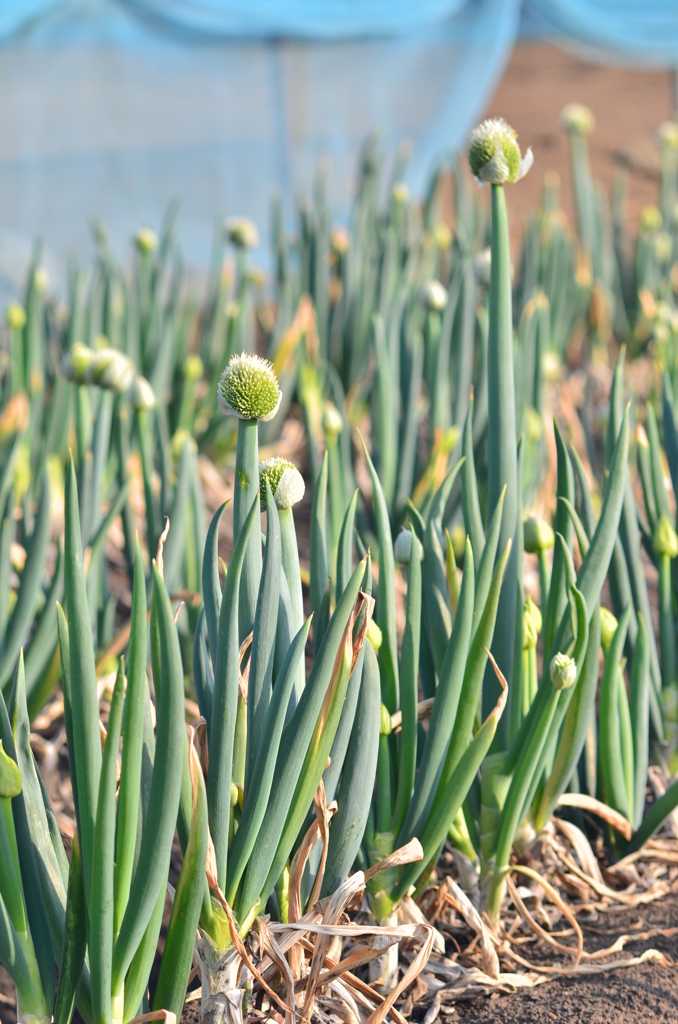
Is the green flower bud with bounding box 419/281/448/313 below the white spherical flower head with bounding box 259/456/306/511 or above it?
above

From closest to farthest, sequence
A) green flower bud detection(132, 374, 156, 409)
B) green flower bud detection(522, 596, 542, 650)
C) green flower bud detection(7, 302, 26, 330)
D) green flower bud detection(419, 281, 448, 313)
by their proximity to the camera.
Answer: green flower bud detection(522, 596, 542, 650)
green flower bud detection(132, 374, 156, 409)
green flower bud detection(419, 281, 448, 313)
green flower bud detection(7, 302, 26, 330)

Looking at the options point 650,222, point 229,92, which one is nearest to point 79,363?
point 650,222

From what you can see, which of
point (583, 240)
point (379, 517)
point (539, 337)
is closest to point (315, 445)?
point (539, 337)

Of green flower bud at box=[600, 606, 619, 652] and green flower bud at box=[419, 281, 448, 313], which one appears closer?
green flower bud at box=[600, 606, 619, 652]

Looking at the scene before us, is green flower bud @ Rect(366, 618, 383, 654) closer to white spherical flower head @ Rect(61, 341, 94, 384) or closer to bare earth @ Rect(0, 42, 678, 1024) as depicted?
bare earth @ Rect(0, 42, 678, 1024)

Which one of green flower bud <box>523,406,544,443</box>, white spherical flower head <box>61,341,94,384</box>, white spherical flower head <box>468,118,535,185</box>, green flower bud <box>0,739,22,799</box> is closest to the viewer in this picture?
green flower bud <box>0,739,22,799</box>

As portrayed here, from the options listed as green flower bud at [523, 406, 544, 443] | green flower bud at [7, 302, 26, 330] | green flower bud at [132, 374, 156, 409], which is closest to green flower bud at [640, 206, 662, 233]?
green flower bud at [523, 406, 544, 443]

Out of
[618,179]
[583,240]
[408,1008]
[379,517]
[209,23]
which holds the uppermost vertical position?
[209,23]

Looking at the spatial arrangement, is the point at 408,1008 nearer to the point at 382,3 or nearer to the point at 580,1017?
the point at 580,1017
